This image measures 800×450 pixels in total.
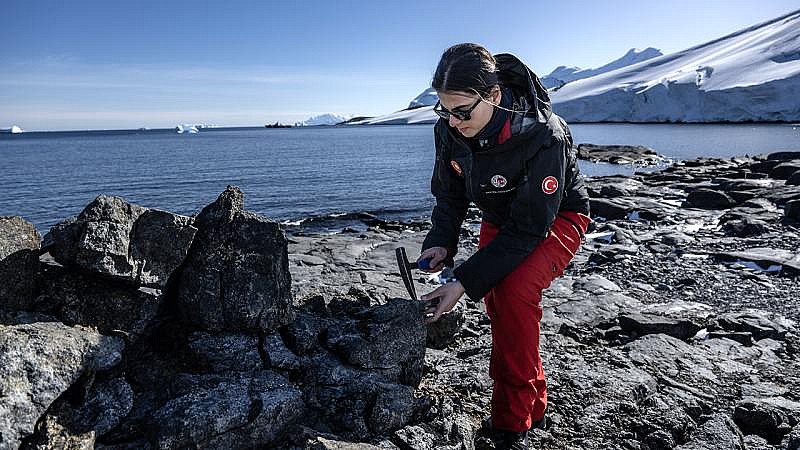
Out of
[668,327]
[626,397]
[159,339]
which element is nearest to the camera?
[159,339]

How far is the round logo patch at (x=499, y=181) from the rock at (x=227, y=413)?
1675 millimetres

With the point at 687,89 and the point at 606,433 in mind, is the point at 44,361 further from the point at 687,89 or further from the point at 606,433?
the point at 687,89

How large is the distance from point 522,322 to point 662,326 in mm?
3476

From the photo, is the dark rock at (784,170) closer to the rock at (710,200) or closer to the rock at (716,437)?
the rock at (710,200)

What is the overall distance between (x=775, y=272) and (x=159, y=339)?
943cm

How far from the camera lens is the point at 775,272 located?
29.8ft

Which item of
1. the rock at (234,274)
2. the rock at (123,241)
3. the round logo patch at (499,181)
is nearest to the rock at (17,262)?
the rock at (123,241)

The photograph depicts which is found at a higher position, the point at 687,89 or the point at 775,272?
the point at 687,89

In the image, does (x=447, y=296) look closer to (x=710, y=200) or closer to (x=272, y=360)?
(x=272, y=360)

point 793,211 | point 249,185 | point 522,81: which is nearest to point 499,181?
point 522,81

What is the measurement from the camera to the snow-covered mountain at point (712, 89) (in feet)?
269

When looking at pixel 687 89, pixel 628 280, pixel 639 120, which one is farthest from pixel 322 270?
pixel 639 120

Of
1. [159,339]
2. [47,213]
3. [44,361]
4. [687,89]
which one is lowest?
[47,213]

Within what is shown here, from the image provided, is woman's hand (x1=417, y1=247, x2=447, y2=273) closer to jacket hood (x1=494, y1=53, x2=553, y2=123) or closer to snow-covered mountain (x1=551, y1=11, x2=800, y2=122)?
jacket hood (x1=494, y1=53, x2=553, y2=123)
